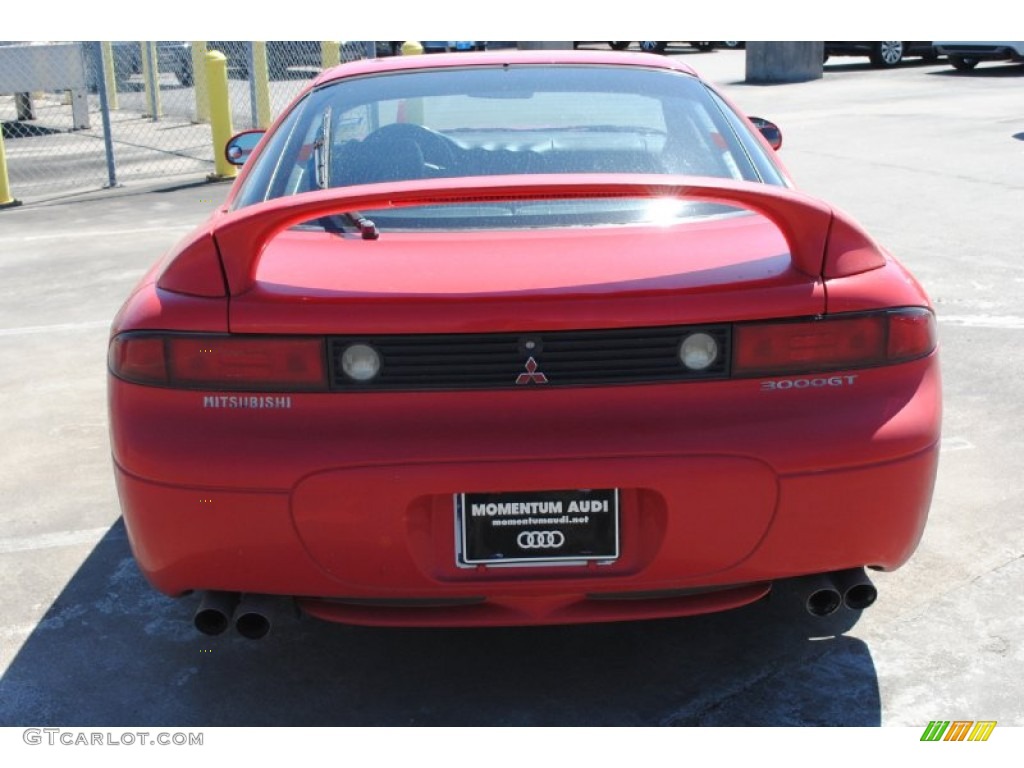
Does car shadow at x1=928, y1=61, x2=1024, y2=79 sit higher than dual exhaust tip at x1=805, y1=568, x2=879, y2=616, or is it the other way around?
dual exhaust tip at x1=805, y1=568, x2=879, y2=616

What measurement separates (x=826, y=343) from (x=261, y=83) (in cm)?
1339

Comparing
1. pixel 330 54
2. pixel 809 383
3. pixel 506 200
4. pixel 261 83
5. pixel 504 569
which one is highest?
pixel 506 200

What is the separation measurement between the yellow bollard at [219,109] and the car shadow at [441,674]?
31.6 ft

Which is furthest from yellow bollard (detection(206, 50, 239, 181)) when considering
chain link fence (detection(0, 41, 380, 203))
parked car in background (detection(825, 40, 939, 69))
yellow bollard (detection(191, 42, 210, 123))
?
parked car in background (detection(825, 40, 939, 69))

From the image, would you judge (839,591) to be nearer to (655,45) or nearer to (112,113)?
(112,113)

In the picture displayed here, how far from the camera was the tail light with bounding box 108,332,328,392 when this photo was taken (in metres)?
2.66

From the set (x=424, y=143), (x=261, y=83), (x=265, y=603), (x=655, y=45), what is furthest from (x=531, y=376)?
(x=655, y=45)

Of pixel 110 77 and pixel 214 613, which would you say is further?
pixel 110 77

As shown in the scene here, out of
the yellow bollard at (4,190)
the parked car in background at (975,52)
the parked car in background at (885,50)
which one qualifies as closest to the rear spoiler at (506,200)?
the yellow bollard at (4,190)

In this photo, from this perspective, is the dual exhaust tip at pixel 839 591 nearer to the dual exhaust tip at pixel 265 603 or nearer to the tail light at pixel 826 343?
the dual exhaust tip at pixel 265 603

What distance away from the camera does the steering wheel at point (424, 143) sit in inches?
136

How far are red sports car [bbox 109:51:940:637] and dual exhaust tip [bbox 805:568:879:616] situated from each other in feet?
0.03

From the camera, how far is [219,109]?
12773 millimetres

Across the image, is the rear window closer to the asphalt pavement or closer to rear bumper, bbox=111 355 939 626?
rear bumper, bbox=111 355 939 626
